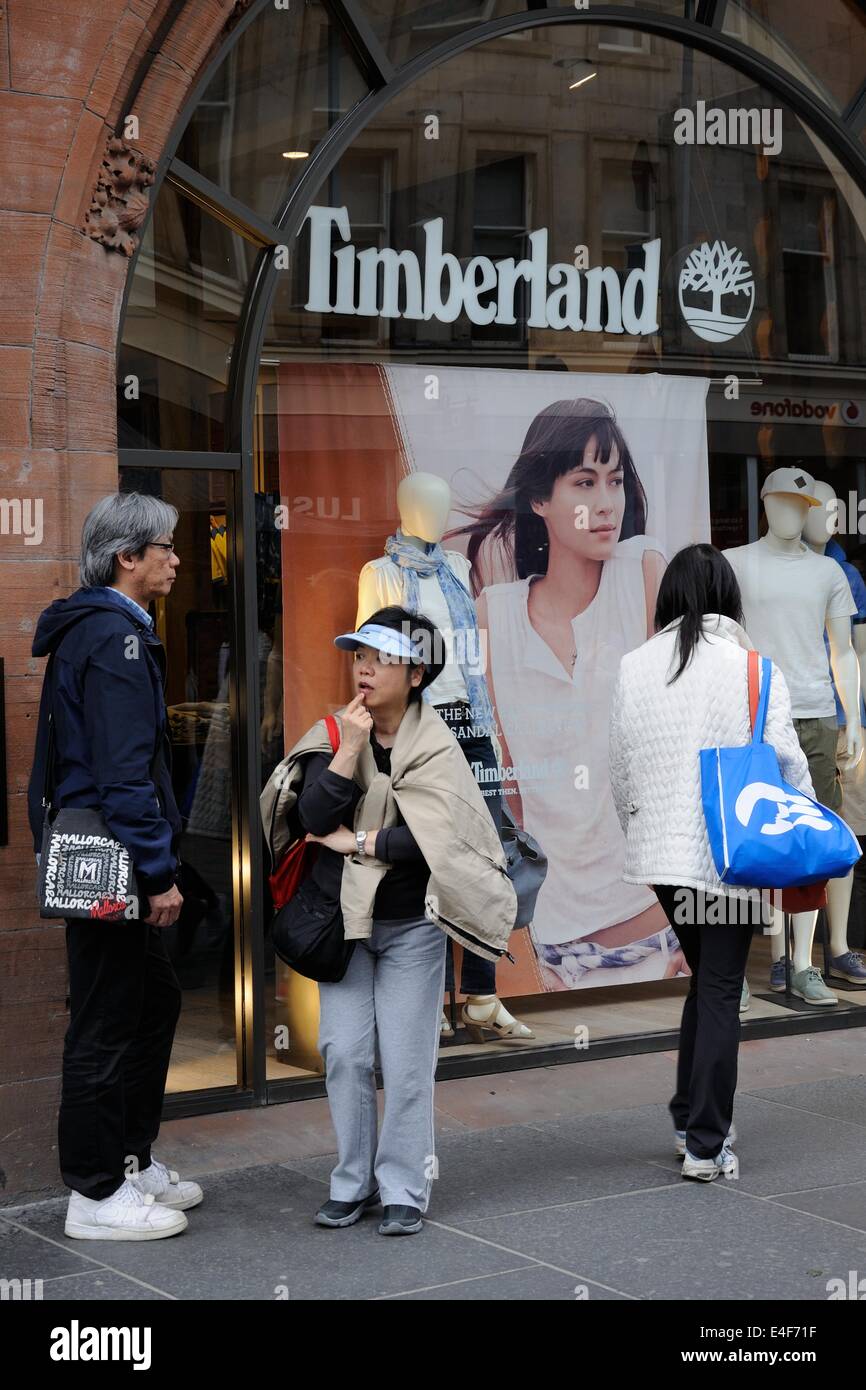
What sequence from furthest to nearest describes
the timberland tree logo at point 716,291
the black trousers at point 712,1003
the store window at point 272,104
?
the timberland tree logo at point 716,291, the store window at point 272,104, the black trousers at point 712,1003

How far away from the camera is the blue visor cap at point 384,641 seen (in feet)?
15.4

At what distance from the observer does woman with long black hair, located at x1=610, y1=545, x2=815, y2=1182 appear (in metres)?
5.18

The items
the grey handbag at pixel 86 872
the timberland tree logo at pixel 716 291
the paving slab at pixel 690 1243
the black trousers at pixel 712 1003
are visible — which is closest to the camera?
the paving slab at pixel 690 1243

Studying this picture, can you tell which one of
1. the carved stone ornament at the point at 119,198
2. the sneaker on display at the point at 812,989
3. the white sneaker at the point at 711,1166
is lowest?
the white sneaker at the point at 711,1166

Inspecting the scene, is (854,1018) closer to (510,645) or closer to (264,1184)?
(510,645)

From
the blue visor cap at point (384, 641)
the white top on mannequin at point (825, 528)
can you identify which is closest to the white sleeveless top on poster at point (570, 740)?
the white top on mannequin at point (825, 528)

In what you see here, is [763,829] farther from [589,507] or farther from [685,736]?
[589,507]

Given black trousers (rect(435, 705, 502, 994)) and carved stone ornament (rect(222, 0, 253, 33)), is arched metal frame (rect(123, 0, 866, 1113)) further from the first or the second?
black trousers (rect(435, 705, 502, 994))

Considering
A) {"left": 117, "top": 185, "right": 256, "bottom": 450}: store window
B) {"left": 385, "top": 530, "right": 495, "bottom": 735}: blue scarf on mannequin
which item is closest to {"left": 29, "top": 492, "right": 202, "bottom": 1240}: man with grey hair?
{"left": 117, "top": 185, "right": 256, "bottom": 450}: store window

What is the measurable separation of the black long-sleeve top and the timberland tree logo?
3499 mm

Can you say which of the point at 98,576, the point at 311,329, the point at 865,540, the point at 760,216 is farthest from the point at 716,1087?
the point at 760,216

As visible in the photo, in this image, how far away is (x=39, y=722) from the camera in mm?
4883

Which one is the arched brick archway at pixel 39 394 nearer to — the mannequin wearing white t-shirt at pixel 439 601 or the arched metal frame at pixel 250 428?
the arched metal frame at pixel 250 428

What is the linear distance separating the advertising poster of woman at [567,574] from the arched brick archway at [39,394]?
1827 mm
